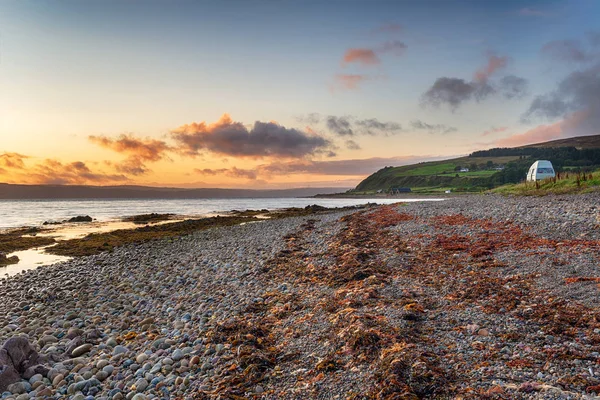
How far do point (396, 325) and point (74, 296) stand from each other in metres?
11.6

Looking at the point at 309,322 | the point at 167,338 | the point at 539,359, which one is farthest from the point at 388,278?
the point at 167,338

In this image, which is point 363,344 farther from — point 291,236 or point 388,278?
point 291,236

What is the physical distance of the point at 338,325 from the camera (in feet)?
22.4

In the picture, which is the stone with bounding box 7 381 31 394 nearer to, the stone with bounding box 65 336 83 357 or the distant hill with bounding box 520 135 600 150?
the stone with bounding box 65 336 83 357

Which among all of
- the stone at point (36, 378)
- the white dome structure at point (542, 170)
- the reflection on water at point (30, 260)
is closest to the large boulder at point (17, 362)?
the stone at point (36, 378)

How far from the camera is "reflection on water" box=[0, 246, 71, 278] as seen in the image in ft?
58.0

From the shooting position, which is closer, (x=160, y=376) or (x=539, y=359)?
(x=539, y=359)

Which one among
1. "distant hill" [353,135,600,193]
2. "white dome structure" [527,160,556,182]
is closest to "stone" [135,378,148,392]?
"white dome structure" [527,160,556,182]

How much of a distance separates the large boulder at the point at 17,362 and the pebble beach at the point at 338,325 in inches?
1.3

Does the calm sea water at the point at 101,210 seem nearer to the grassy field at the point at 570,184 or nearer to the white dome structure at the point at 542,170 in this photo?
the white dome structure at the point at 542,170

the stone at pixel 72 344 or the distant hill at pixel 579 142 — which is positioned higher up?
the distant hill at pixel 579 142

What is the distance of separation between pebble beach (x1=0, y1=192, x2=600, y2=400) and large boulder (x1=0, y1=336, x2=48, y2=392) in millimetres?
32

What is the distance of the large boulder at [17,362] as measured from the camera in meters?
6.29

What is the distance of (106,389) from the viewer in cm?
600
